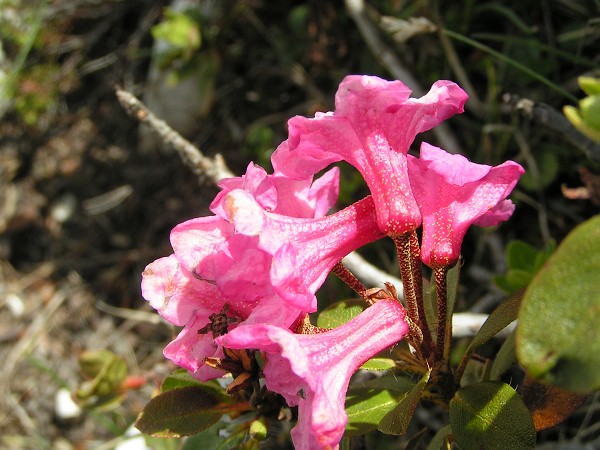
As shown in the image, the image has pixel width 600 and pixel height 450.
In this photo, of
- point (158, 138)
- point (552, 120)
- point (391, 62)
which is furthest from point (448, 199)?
point (158, 138)

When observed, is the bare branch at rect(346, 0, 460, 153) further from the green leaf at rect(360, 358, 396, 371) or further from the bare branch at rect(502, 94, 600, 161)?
the green leaf at rect(360, 358, 396, 371)

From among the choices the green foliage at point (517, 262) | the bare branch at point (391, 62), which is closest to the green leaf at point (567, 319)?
the green foliage at point (517, 262)

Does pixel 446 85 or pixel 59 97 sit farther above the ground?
pixel 446 85

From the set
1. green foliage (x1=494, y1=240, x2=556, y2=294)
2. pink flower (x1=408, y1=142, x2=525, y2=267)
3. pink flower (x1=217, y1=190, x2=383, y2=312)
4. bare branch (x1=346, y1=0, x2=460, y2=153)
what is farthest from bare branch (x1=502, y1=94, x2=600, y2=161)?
pink flower (x1=217, y1=190, x2=383, y2=312)

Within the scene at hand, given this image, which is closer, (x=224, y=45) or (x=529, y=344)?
(x=529, y=344)

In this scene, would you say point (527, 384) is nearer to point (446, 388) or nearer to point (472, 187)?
point (446, 388)

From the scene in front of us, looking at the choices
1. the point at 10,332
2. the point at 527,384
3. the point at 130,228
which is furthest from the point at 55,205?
the point at 527,384
